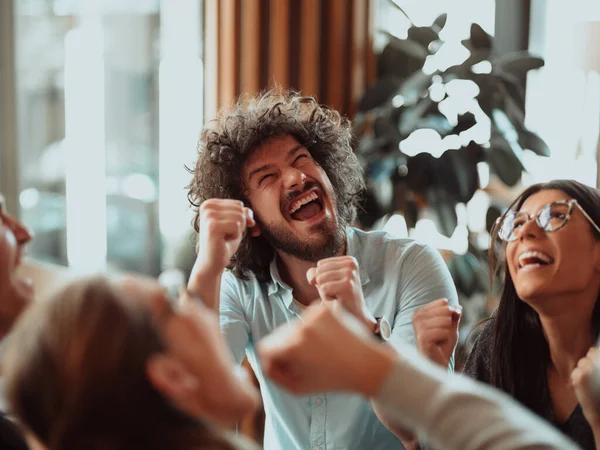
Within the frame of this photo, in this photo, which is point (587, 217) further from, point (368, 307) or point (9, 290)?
point (9, 290)

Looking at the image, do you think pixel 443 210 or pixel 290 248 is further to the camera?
pixel 443 210

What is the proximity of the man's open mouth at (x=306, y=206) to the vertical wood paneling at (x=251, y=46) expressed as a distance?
1.51 metres

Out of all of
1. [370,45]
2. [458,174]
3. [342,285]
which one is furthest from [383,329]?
[370,45]

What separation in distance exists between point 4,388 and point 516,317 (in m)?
1.13

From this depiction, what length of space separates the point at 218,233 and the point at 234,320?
0.30 metres

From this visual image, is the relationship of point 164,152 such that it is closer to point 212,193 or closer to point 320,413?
point 212,193

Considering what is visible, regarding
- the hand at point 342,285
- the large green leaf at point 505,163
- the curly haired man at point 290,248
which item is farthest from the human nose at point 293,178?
the large green leaf at point 505,163

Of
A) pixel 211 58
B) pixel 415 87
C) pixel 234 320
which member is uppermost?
pixel 211 58

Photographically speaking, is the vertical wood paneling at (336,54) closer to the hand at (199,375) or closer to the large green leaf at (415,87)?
the large green leaf at (415,87)

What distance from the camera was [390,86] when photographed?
11.1ft

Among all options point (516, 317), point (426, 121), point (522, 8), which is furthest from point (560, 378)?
point (522, 8)

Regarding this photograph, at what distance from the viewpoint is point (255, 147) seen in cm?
226

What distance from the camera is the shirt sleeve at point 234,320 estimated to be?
198 cm

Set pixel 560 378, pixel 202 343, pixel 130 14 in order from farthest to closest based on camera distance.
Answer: pixel 130 14, pixel 560 378, pixel 202 343
